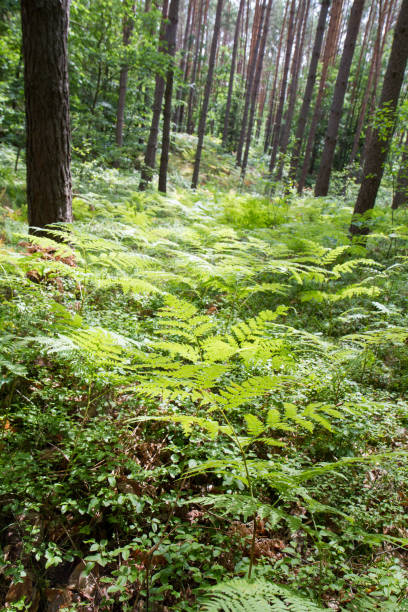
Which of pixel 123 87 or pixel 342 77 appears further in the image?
pixel 123 87

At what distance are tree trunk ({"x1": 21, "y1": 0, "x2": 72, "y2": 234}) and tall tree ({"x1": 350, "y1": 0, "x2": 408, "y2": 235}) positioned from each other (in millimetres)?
5007

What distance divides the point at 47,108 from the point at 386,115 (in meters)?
6.04

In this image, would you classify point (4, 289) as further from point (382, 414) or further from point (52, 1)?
point (382, 414)

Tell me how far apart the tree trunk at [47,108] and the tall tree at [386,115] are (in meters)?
5.01

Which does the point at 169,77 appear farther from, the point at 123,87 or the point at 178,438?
the point at 178,438

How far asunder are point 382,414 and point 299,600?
74.7 inches

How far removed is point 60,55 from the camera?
11.3ft

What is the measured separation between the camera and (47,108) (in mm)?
3508

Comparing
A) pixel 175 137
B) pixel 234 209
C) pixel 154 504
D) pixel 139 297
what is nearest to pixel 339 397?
pixel 154 504

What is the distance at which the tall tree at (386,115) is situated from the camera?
5.91 m

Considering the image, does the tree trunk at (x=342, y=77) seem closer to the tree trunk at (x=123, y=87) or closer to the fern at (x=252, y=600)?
the tree trunk at (x=123, y=87)

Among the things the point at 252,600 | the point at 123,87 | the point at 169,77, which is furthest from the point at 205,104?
the point at 252,600

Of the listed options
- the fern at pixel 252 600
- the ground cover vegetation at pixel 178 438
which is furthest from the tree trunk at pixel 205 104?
the fern at pixel 252 600

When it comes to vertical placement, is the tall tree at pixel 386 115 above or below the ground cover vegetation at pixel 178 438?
above
